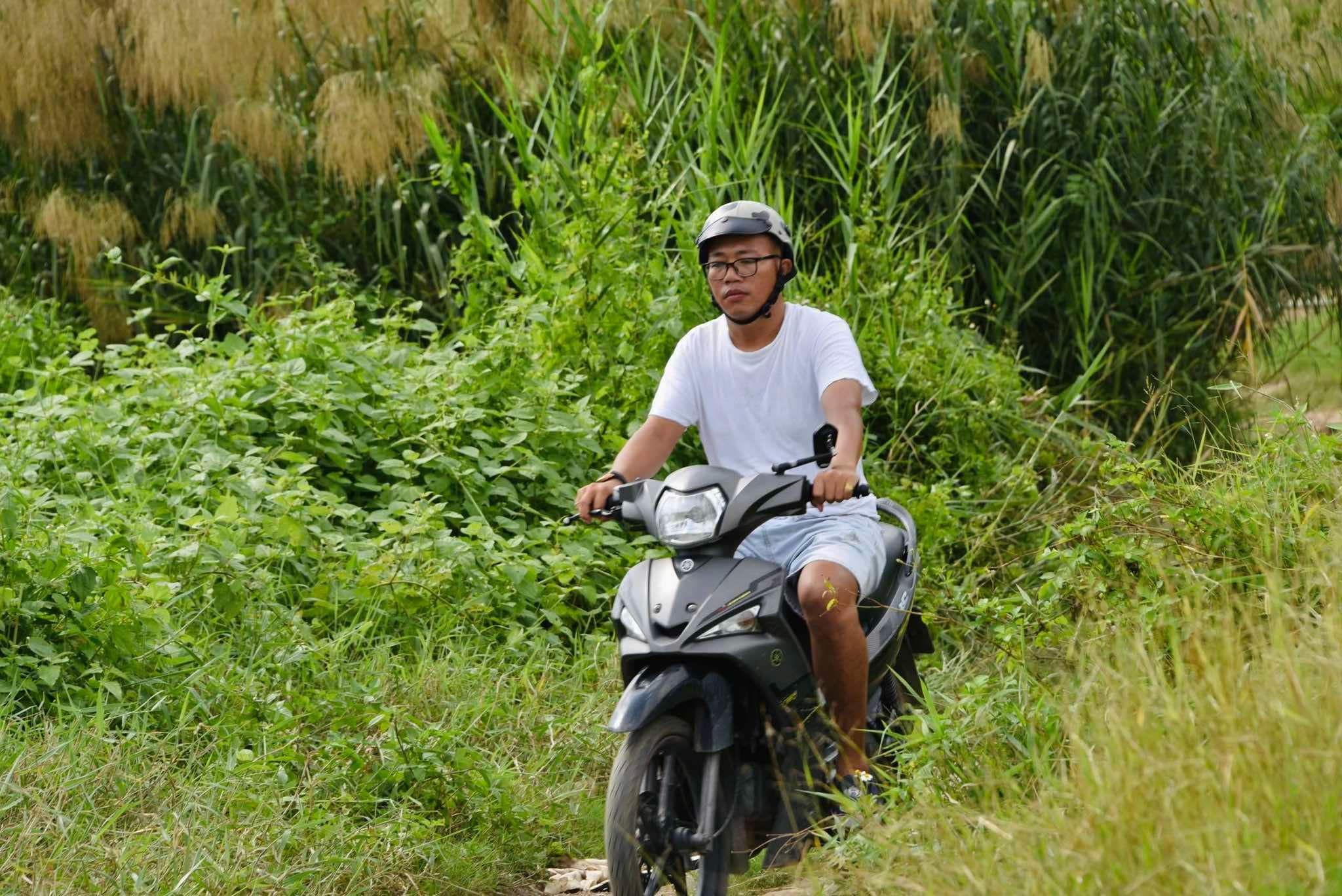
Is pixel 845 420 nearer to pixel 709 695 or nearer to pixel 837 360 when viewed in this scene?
pixel 837 360

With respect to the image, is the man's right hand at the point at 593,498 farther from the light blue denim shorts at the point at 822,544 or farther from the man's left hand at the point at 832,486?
the man's left hand at the point at 832,486

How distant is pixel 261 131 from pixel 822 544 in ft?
16.6

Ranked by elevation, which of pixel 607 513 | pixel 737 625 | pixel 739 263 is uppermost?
pixel 739 263

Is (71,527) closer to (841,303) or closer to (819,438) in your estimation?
(819,438)

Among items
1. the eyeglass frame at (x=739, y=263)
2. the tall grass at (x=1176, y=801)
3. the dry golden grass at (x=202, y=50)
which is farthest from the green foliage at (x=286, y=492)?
the tall grass at (x=1176, y=801)

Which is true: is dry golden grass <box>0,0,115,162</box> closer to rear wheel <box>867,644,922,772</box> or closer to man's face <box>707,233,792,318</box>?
man's face <box>707,233,792,318</box>

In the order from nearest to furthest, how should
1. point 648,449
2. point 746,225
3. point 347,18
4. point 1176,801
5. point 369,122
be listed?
point 1176,801 → point 746,225 → point 648,449 → point 369,122 → point 347,18

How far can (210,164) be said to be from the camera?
8.11 metres

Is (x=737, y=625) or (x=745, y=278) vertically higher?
(x=745, y=278)

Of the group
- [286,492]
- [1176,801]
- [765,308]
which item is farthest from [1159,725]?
[286,492]

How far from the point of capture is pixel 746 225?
390 centimetres

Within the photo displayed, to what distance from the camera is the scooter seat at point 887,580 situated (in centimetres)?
398

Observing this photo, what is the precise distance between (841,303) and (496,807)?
3.09 meters

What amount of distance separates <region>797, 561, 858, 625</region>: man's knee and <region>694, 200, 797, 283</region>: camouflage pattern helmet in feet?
2.46
